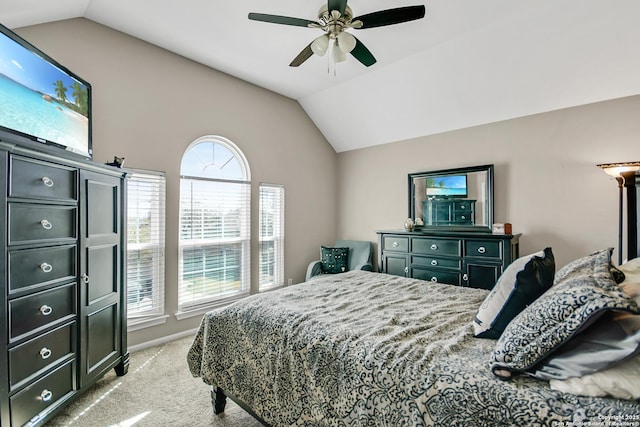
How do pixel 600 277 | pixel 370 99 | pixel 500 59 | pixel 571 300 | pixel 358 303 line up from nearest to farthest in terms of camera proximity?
pixel 571 300 → pixel 600 277 → pixel 358 303 → pixel 500 59 → pixel 370 99

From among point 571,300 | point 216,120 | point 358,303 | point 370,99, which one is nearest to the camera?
point 571,300

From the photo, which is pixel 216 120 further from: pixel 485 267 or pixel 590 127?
pixel 590 127

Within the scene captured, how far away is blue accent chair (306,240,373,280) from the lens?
4.51 metres

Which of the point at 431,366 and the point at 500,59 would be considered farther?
the point at 500,59

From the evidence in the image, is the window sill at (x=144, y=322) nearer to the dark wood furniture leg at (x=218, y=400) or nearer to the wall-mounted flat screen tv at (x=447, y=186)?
the dark wood furniture leg at (x=218, y=400)

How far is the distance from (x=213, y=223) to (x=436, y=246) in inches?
112

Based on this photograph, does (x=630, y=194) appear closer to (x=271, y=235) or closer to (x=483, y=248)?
(x=483, y=248)

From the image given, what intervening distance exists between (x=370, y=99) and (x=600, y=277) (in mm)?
3614

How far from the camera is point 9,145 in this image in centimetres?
154

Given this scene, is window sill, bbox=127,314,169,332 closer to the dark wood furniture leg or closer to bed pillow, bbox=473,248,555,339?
the dark wood furniture leg

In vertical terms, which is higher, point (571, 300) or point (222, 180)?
point (222, 180)

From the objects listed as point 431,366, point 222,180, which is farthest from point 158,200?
point 431,366

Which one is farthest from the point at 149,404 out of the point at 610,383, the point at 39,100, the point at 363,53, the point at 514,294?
the point at 363,53

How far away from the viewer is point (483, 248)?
3422mm
